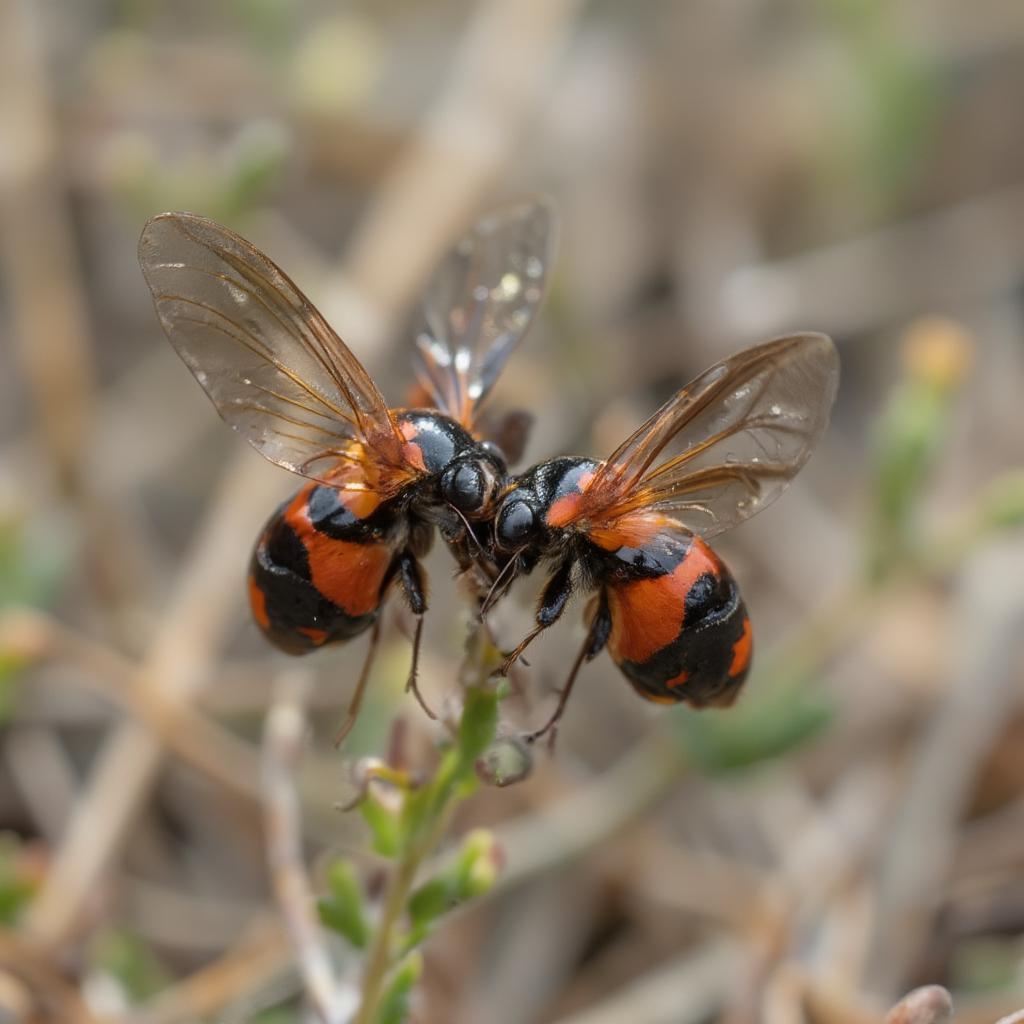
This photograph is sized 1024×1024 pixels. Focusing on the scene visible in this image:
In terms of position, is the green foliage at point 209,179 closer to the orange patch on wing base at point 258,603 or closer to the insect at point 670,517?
the orange patch on wing base at point 258,603

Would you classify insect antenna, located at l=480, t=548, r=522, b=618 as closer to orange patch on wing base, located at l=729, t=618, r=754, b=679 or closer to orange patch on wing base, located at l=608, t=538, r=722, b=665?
orange patch on wing base, located at l=608, t=538, r=722, b=665

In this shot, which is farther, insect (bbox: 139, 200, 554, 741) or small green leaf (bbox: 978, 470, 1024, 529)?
small green leaf (bbox: 978, 470, 1024, 529)

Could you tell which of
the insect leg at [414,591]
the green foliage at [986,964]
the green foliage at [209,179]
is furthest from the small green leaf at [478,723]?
the green foliage at [209,179]

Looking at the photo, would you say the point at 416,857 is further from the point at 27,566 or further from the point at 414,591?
the point at 27,566

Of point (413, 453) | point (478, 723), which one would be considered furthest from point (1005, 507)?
point (478, 723)

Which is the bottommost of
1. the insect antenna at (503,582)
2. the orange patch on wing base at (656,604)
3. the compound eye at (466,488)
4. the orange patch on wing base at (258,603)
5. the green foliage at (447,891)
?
the green foliage at (447,891)

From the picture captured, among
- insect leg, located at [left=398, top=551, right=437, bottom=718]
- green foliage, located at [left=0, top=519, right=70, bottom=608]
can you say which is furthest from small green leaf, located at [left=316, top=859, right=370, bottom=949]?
green foliage, located at [left=0, top=519, right=70, bottom=608]

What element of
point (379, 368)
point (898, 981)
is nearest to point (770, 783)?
point (898, 981)
